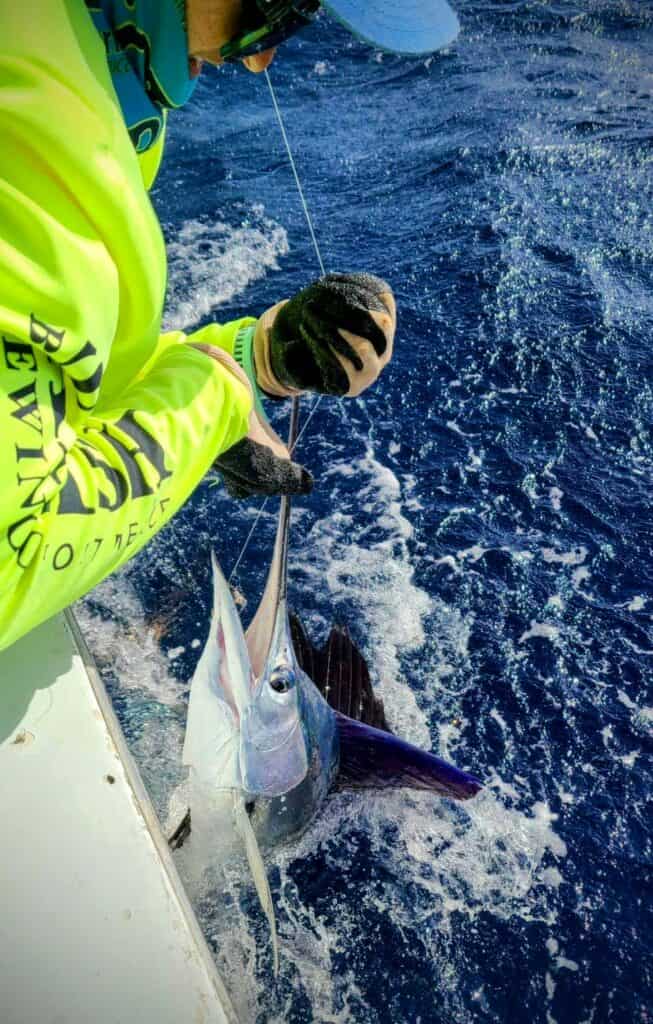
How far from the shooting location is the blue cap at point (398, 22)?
4.44 feet

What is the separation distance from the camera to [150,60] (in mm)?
1263

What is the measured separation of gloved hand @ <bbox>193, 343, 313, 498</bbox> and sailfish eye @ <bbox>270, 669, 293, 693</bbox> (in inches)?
21.4

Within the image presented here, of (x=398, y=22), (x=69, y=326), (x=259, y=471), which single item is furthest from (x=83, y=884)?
(x=398, y=22)

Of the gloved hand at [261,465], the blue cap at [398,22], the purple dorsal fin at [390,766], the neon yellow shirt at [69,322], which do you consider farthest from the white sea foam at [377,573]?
the blue cap at [398,22]

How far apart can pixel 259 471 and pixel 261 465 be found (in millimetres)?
18

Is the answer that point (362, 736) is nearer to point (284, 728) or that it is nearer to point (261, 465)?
point (284, 728)

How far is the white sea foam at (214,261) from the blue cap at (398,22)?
262 cm

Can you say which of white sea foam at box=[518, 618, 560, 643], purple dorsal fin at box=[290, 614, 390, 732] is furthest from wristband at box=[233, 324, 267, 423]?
white sea foam at box=[518, 618, 560, 643]

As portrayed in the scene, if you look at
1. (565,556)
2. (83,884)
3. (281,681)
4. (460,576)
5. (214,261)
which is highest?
(83,884)

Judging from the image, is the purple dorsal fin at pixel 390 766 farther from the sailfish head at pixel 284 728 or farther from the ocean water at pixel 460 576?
the ocean water at pixel 460 576

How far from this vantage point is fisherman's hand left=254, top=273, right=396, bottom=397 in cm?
157

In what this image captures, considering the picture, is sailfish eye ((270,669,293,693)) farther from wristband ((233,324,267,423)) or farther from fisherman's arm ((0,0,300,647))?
fisherman's arm ((0,0,300,647))

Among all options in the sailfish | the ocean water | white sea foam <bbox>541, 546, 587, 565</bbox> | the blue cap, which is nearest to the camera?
the blue cap

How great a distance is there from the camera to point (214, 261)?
455 cm
